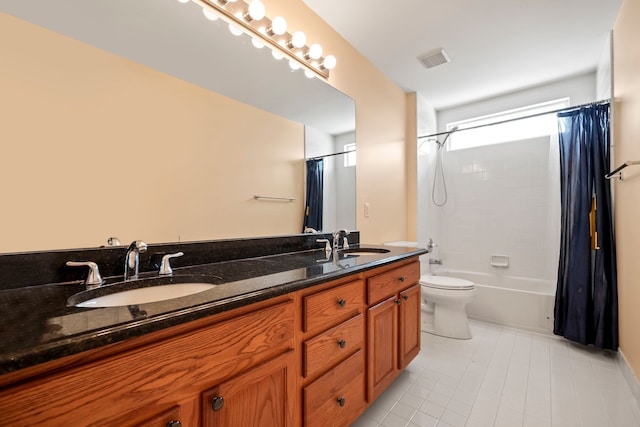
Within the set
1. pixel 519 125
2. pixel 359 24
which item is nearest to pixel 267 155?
pixel 359 24

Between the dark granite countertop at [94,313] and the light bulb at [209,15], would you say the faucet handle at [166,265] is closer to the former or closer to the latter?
the dark granite countertop at [94,313]

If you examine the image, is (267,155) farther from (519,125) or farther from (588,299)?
(519,125)

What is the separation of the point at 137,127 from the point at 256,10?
0.88 m

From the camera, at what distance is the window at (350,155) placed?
2182 mm

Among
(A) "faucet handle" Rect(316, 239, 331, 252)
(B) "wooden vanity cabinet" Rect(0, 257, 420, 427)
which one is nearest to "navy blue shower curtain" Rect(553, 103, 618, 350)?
(B) "wooden vanity cabinet" Rect(0, 257, 420, 427)

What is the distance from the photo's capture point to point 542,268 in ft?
9.35

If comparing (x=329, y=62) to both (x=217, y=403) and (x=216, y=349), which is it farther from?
(x=217, y=403)

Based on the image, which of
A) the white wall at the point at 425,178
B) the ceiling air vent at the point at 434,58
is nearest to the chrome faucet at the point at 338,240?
the white wall at the point at 425,178

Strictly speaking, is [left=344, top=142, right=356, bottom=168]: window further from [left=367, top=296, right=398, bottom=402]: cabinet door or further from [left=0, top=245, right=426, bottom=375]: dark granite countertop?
[left=0, top=245, right=426, bottom=375]: dark granite countertop

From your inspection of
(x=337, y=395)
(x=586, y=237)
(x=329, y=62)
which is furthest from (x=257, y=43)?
(x=586, y=237)

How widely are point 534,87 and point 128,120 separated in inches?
137

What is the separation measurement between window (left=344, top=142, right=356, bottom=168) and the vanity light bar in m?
0.51

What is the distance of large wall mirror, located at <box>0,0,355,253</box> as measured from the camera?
0.90 metres

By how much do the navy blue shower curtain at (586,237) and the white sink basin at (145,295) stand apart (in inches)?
104
